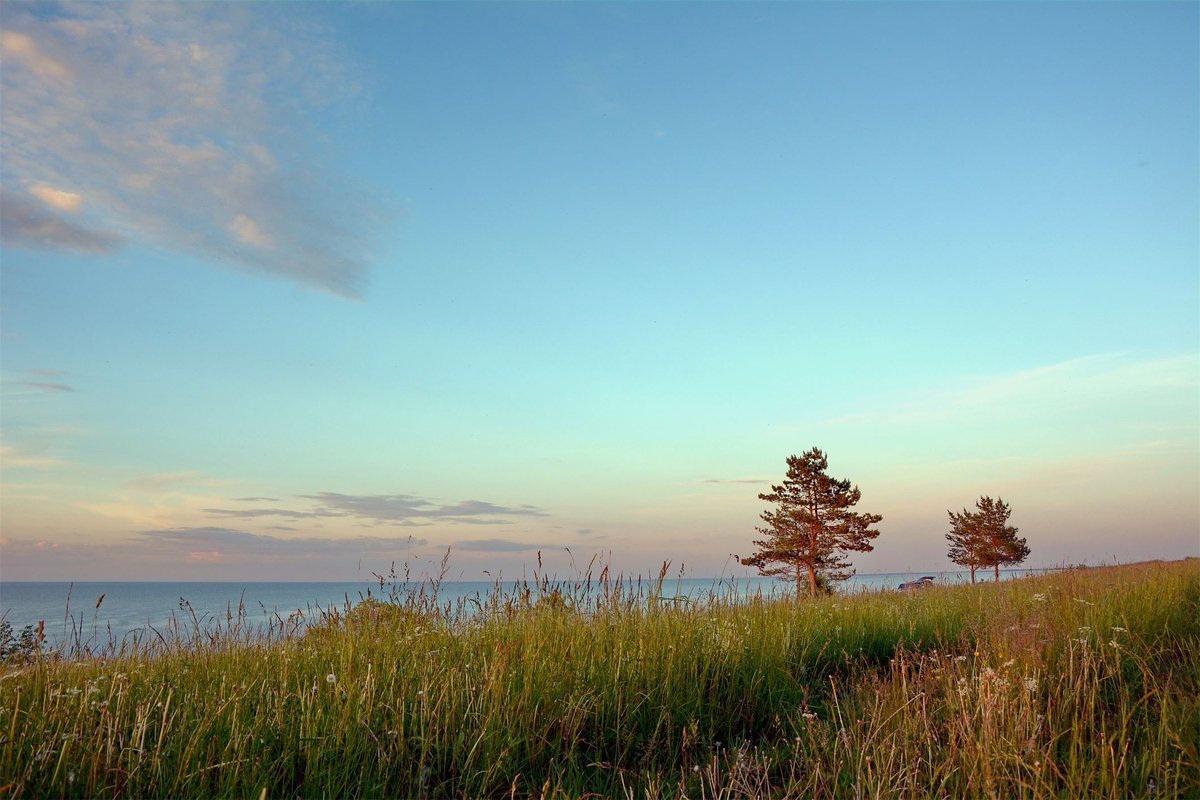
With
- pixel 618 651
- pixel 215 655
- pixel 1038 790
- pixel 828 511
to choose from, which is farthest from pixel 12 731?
pixel 828 511

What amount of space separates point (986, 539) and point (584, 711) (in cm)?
5811

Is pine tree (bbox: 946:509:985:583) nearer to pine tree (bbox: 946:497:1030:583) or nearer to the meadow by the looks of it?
pine tree (bbox: 946:497:1030:583)

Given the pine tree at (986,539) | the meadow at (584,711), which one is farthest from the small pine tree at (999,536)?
the meadow at (584,711)

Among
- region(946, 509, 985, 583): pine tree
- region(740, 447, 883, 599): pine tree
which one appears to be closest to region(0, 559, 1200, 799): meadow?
region(740, 447, 883, 599): pine tree

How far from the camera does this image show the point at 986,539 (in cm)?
5459

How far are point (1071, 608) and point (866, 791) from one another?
6.23 meters

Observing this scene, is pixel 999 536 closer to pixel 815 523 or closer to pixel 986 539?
pixel 986 539

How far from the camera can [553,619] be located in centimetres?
723

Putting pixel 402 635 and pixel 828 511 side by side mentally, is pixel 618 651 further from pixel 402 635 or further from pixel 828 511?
pixel 828 511

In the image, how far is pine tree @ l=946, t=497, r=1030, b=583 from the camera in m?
54.6

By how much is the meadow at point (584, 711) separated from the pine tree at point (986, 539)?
5184 cm

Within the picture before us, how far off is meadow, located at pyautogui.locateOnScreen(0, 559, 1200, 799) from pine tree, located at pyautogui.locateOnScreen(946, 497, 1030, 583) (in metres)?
51.8

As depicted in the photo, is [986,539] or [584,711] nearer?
[584,711]

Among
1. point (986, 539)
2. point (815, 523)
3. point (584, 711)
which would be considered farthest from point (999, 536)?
point (584, 711)
